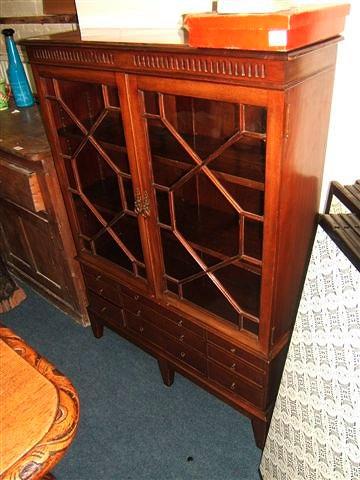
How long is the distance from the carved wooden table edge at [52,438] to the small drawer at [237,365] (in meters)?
0.78

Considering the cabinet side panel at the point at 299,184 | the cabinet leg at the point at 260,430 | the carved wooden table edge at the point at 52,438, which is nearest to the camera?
the carved wooden table edge at the point at 52,438

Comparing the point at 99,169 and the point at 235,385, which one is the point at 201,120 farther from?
the point at 235,385

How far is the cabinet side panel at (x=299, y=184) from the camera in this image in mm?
988

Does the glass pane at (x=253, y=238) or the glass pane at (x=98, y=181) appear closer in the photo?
the glass pane at (x=253, y=238)

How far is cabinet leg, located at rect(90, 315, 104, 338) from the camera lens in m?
2.12

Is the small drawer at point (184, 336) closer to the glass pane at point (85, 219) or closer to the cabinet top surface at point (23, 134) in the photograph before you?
the glass pane at point (85, 219)

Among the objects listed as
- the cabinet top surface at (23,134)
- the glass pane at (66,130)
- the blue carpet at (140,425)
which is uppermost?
the glass pane at (66,130)

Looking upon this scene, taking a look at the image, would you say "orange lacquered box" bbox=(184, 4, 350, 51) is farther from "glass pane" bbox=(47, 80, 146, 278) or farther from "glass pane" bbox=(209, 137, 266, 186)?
"glass pane" bbox=(47, 80, 146, 278)

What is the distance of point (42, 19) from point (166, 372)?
1962 mm

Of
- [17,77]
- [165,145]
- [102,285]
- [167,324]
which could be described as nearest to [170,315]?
[167,324]

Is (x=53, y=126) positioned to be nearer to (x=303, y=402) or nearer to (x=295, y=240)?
(x=295, y=240)

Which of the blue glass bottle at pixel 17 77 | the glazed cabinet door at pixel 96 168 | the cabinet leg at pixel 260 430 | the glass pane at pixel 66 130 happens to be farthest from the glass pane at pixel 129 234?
the blue glass bottle at pixel 17 77

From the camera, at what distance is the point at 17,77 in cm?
238

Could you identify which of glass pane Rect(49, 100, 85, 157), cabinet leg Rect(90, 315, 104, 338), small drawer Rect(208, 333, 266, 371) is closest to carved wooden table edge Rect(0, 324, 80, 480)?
small drawer Rect(208, 333, 266, 371)
